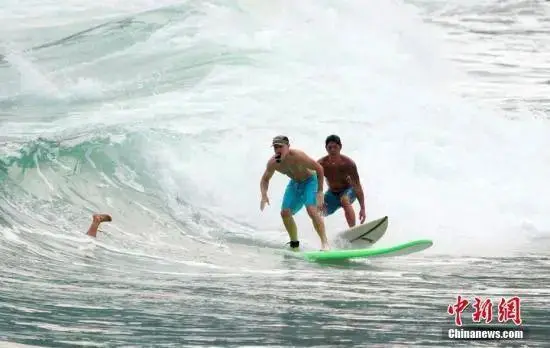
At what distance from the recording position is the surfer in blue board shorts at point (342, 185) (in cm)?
1248

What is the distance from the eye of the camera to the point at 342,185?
12.6 metres

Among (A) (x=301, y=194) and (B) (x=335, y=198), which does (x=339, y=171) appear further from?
(A) (x=301, y=194)

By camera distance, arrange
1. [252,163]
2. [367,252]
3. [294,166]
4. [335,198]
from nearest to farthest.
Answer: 1. [367,252]
2. [294,166]
3. [335,198]
4. [252,163]

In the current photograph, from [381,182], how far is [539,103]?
796 centimetres

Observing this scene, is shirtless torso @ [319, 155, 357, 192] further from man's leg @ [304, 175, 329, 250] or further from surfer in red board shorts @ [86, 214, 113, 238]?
surfer in red board shorts @ [86, 214, 113, 238]

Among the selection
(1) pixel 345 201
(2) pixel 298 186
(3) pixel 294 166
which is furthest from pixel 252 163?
(3) pixel 294 166

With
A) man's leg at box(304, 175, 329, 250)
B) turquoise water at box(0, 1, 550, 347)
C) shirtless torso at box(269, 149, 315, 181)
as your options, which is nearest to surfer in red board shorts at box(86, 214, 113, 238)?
turquoise water at box(0, 1, 550, 347)

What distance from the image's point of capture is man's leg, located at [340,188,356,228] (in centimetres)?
1251

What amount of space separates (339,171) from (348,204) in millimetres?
387

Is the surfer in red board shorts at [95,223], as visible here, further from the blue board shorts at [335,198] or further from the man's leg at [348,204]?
the man's leg at [348,204]

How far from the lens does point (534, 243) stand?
44.0 feet

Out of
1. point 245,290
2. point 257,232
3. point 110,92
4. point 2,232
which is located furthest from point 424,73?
point 245,290

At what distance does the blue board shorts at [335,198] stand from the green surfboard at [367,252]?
1473 millimetres

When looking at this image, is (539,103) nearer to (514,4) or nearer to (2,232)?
(514,4)
